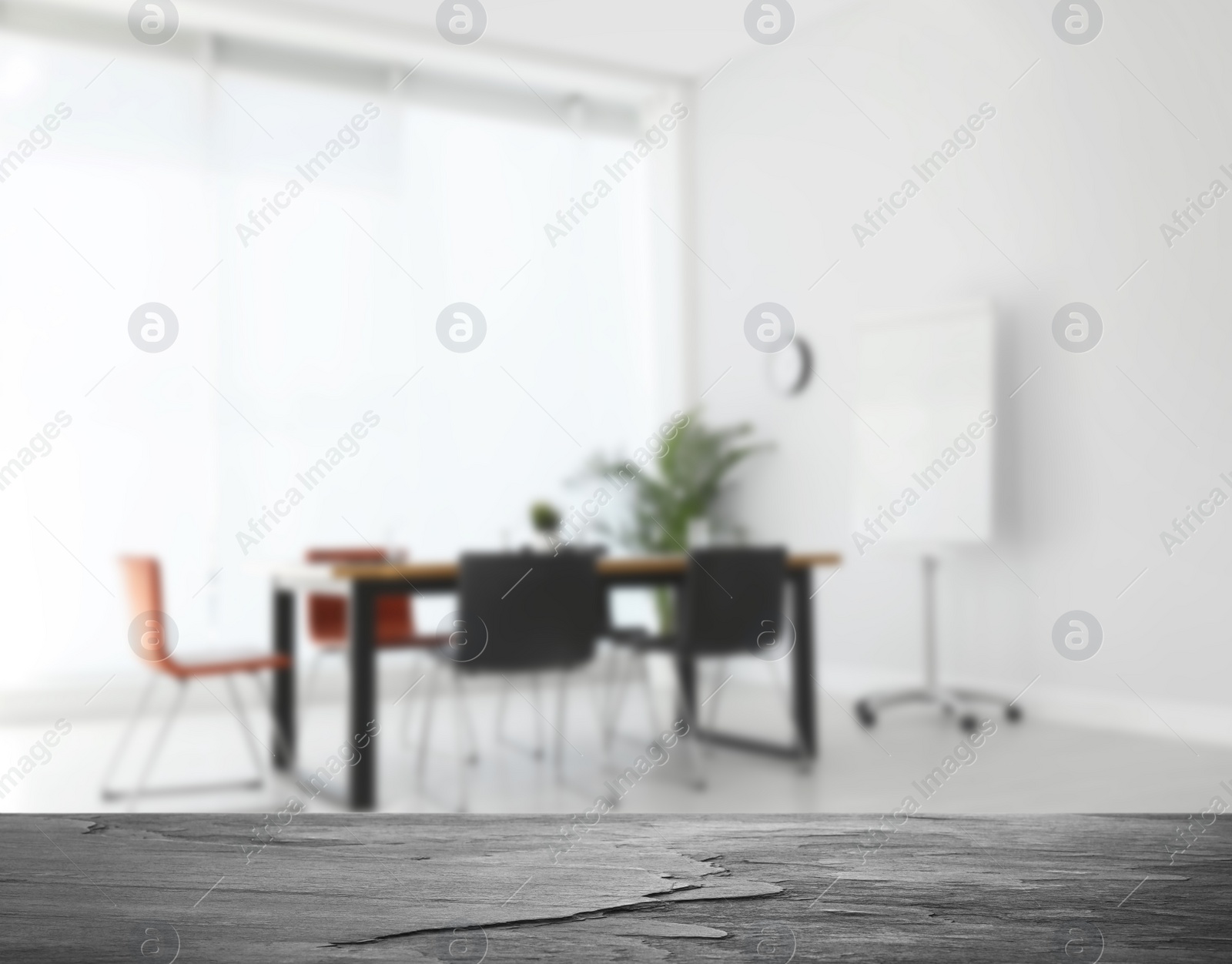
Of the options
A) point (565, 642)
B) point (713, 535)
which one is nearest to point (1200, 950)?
point (565, 642)

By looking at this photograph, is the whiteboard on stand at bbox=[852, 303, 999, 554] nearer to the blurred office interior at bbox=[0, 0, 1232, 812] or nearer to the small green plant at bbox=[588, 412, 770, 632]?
the blurred office interior at bbox=[0, 0, 1232, 812]

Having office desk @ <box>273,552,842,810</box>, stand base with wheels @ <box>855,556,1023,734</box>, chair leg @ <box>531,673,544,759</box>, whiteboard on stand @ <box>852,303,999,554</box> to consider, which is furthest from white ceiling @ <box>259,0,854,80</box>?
chair leg @ <box>531,673,544,759</box>

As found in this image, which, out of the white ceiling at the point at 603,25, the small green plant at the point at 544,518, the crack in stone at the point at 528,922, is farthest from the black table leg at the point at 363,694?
the white ceiling at the point at 603,25

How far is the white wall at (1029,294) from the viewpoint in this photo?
4324 millimetres

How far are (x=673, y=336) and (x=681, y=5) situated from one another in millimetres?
1829

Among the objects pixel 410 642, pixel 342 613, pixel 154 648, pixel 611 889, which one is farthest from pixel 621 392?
pixel 611 889

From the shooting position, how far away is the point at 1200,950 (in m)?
1.32

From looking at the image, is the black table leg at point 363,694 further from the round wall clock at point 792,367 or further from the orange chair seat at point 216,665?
the round wall clock at point 792,367

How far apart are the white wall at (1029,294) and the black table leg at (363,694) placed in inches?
104

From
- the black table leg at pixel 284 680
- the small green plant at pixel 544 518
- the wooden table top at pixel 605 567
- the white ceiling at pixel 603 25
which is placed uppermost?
the white ceiling at pixel 603 25

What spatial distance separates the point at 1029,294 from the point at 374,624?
10.2 feet

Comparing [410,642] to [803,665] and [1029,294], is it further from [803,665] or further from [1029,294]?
[1029,294]

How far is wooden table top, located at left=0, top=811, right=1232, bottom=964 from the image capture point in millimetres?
1311

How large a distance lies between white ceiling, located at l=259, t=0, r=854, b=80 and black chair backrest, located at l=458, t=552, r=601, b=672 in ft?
10.7
